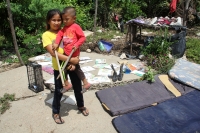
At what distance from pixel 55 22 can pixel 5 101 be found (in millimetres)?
1801

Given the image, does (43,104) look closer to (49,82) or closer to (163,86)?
(49,82)

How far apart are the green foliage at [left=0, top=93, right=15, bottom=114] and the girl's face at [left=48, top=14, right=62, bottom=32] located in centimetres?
160

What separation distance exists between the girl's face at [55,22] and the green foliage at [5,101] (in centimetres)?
160

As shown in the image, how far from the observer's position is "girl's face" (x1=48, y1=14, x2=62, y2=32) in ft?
7.81

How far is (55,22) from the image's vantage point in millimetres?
2410

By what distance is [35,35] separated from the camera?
5934mm

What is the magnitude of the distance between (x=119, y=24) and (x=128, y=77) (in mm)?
4985

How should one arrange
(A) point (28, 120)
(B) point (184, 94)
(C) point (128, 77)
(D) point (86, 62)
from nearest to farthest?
(A) point (28, 120), (B) point (184, 94), (C) point (128, 77), (D) point (86, 62)

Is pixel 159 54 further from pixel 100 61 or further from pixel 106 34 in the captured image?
pixel 106 34

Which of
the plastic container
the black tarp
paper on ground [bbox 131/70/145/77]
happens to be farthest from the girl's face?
the plastic container

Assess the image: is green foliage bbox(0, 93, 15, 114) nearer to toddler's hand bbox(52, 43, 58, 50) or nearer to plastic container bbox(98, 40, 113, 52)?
toddler's hand bbox(52, 43, 58, 50)

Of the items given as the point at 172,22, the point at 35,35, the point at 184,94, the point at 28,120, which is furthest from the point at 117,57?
the point at 28,120

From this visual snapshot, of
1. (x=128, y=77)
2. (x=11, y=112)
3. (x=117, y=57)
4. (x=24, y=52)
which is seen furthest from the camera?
(x=24, y=52)

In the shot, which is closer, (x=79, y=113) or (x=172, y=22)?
(x=79, y=113)
